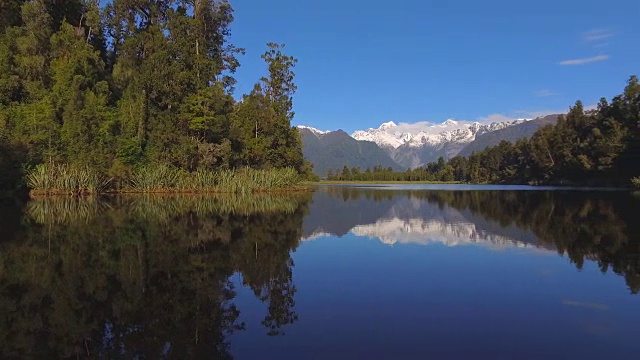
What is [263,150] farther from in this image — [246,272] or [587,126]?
[587,126]

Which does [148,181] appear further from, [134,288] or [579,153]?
[579,153]

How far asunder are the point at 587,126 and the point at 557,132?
946 cm

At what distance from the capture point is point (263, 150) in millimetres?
54656

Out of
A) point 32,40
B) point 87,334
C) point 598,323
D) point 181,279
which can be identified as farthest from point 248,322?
point 32,40

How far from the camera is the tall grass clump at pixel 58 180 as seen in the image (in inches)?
1479

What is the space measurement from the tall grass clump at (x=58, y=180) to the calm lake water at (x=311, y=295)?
76.7 feet

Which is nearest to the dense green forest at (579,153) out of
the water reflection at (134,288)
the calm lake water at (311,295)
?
the calm lake water at (311,295)

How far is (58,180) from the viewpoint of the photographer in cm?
3775

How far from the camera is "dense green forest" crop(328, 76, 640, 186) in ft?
225

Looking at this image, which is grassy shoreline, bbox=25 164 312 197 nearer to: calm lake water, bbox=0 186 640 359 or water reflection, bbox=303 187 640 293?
water reflection, bbox=303 187 640 293

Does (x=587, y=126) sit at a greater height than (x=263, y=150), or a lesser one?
greater

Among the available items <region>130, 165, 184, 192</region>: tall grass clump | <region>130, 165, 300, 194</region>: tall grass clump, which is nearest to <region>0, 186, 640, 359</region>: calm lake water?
<region>130, 165, 184, 192</region>: tall grass clump

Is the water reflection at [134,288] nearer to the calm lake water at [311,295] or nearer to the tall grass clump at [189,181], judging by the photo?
the calm lake water at [311,295]

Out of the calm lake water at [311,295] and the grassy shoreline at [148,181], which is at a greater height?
the grassy shoreline at [148,181]
